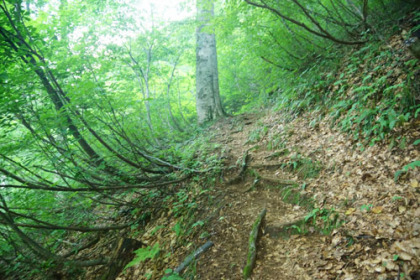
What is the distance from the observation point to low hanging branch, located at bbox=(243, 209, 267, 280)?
10.3ft

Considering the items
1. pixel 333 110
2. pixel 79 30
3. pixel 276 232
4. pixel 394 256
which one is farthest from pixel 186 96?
pixel 394 256

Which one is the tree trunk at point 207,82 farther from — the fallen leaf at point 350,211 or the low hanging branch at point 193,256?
the fallen leaf at point 350,211

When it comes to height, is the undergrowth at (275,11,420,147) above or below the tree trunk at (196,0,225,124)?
below

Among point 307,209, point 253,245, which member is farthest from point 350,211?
point 253,245

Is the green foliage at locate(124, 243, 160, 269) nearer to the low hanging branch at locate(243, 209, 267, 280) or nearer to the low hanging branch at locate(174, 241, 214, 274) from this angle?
the low hanging branch at locate(174, 241, 214, 274)

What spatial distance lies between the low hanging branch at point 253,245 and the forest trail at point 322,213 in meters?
0.10

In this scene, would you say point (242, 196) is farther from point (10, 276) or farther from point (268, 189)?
point (10, 276)

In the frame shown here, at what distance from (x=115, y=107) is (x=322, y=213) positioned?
4.28 meters

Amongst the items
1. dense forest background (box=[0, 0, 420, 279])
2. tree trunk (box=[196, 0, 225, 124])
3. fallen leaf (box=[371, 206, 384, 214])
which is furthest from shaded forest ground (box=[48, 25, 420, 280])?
tree trunk (box=[196, 0, 225, 124])

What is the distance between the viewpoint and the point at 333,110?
4.86 metres

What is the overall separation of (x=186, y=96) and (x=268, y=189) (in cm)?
1257

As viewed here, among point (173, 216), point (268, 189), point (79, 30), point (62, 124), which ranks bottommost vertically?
point (268, 189)

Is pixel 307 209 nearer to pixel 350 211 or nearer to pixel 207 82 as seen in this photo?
pixel 350 211

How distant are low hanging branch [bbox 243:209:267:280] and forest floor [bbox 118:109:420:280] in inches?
3.7
